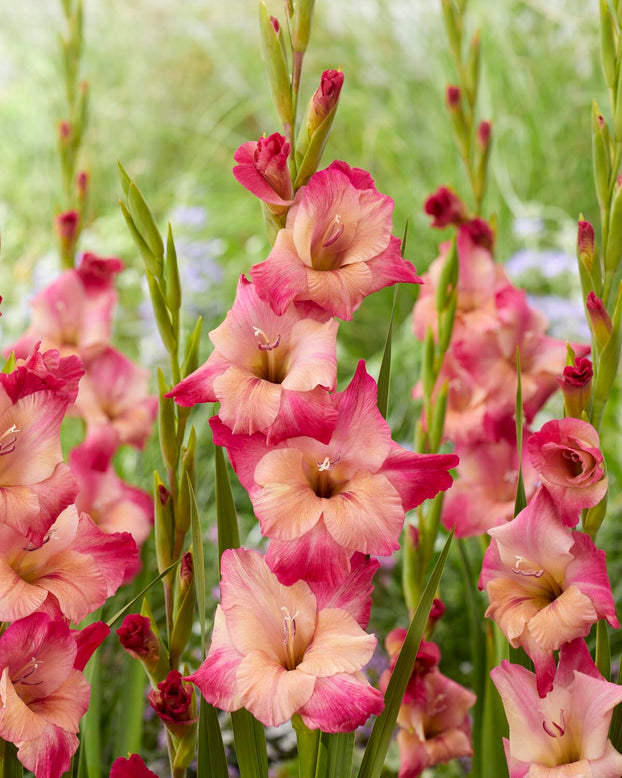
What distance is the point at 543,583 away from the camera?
22.6 inches

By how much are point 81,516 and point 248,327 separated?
16cm

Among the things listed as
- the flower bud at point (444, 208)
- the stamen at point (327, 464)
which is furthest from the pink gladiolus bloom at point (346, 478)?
the flower bud at point (444, 208)

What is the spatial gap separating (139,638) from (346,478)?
161 mm

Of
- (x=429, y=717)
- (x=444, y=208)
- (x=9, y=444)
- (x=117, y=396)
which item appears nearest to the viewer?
(x=9, y=444)

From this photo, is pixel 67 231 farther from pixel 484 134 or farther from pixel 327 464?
pixel 327 464

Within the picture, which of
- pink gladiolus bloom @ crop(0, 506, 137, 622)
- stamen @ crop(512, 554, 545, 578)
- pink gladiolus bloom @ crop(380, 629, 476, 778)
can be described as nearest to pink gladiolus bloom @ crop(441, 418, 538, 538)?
pink gladiolus bloom @ crop(380, 629, 476, 778)

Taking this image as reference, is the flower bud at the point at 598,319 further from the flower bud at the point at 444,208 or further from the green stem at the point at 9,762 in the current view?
the green stem at the point at 9,762

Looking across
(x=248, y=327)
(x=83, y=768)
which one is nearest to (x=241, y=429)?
(x=248, y=327)

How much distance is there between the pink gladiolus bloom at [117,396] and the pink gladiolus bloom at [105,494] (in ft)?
0.11

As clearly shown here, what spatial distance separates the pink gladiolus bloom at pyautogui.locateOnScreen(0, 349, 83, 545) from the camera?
496mm

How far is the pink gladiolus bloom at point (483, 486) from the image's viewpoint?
2.64ft

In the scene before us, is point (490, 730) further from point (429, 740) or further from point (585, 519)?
point (585, 519)

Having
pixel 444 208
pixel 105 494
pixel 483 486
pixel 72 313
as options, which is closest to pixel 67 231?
pixel 72 313

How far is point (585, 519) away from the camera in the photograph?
616 millimetres
